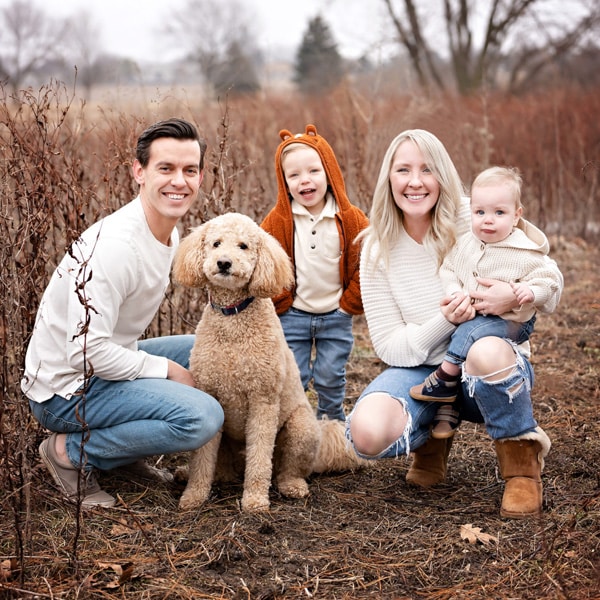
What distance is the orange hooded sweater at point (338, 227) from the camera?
3951 mm

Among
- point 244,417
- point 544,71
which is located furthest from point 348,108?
point 544,71

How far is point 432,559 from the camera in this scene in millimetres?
2572

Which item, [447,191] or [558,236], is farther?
[558,236]

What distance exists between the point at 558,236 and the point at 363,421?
24.7 feet

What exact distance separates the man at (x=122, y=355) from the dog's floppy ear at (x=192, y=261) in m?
0.08

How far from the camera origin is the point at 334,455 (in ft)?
11.5

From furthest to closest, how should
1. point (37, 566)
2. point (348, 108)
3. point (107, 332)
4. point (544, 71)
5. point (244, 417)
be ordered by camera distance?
point (544, 71), point (348, 108), point (244, 417), point (107, 332), point (37, 566)

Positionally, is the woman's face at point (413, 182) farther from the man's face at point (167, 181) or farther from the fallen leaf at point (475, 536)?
the fallen leaf at point (475, 536)

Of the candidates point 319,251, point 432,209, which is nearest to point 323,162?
point 319,251

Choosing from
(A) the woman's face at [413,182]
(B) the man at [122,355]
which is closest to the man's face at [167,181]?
(B) the man at [122,355]

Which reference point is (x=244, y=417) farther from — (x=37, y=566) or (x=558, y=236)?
(x=558, y=236)

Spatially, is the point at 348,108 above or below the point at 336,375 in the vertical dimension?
above

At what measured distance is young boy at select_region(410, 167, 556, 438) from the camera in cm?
297

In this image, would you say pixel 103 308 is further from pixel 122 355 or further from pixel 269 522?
pixel 269 522
